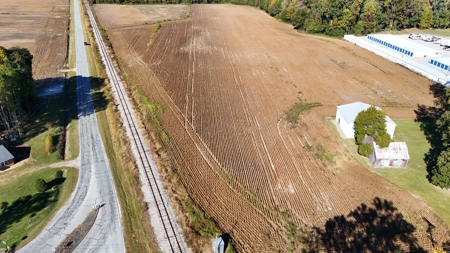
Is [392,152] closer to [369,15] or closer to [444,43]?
[444,43]

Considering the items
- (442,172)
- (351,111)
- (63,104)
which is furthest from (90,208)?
(442,172)

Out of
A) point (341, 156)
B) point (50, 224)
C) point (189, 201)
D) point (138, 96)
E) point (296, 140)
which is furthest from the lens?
point (138, 96)

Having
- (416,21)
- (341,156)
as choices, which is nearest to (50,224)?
(341,156)

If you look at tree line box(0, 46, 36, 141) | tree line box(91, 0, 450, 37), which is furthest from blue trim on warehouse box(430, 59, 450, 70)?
tree line box(0, 46, 36, 141)

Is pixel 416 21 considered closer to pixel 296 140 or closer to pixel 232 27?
pixel 232 27

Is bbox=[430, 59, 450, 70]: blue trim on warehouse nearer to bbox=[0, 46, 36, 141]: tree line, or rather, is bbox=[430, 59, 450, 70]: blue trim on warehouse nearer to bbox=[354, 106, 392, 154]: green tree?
bbox=[354, 106, 392, 154]: green tree

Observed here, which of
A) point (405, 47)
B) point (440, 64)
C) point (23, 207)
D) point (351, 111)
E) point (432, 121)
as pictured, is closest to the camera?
point (23, 207)

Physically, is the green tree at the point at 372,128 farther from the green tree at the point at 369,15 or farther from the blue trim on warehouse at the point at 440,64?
the green tree at the point at 369,15
